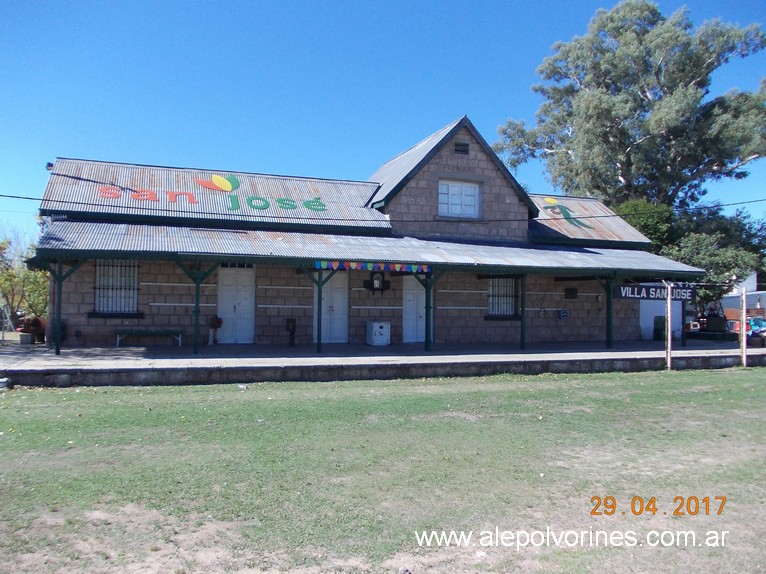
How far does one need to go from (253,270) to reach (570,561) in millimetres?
13480

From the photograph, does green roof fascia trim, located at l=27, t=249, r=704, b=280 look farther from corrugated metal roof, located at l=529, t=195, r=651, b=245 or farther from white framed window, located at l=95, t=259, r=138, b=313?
corrugated metal roof, located at l=529, t=195, r=651, b=245

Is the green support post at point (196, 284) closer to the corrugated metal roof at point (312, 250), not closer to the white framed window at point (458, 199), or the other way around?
the corrugated metal roof at point (312, 250)

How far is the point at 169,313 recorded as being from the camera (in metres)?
15.8

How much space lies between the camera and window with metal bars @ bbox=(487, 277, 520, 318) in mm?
18766

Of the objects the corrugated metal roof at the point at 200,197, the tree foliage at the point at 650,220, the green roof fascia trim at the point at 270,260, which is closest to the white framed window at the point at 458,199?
the corrugated metal roof at the point at 200,197

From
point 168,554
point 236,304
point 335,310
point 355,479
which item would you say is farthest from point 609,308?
point 168,554

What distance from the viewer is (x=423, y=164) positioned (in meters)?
18.2

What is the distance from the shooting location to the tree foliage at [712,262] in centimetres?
2430

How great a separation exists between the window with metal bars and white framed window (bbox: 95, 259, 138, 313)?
10149 mm

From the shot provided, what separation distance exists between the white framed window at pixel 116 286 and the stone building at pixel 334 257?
0.03m

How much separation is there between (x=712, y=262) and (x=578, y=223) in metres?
7.13

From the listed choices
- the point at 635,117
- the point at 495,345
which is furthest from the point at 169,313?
the point at 635,117

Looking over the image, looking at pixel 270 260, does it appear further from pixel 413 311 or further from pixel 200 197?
pixel 413 311

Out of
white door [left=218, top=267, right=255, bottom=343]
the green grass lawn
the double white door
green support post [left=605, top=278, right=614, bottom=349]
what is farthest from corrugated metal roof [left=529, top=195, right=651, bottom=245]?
the green grass lawn
